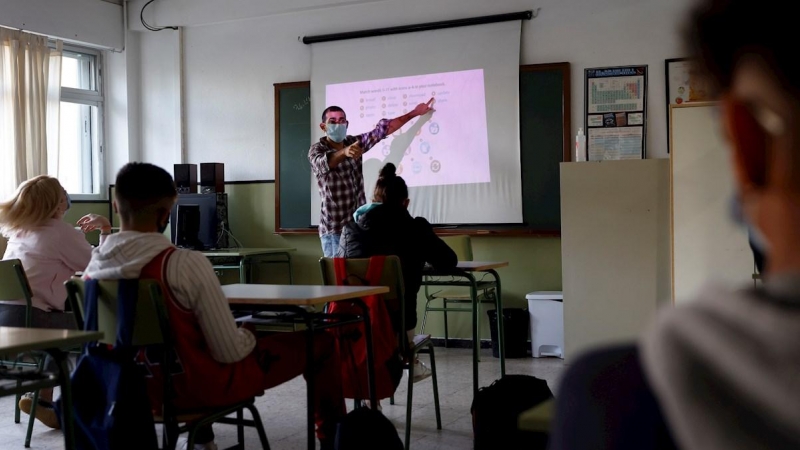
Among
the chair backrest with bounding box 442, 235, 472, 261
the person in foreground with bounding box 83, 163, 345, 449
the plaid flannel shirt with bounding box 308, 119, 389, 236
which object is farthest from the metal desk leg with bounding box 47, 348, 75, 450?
the plaid flannel shirt with bounding box 308, 119, 389, 236

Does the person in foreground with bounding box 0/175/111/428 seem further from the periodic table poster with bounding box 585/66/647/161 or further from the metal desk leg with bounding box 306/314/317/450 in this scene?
the periodic table poster with bounding box 585/66/647/161

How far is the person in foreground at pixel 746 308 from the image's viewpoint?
0.36m

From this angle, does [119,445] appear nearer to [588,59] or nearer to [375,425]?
[375,425]

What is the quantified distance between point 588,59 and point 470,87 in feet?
2.97

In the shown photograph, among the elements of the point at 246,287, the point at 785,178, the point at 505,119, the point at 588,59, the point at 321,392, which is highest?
the point at 588,59

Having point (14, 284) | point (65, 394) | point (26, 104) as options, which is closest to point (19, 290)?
point (14, 284)

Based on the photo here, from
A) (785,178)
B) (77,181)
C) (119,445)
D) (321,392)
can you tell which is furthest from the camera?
(77,181)

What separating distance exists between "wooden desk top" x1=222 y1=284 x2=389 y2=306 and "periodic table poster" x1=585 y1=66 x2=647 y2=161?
10.4 ft

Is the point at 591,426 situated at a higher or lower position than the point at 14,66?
lower

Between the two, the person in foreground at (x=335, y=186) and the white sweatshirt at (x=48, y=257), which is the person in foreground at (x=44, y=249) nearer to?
the white sweatshirt at (x=48, y=257)

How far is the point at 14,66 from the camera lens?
6801 mm

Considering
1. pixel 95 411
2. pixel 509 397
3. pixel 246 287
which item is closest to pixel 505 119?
pixel 246 287

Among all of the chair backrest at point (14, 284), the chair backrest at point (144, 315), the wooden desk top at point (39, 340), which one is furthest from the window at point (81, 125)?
the wooden desk top at point (39, 340)

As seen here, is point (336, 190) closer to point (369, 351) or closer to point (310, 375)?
point (369, 351)
